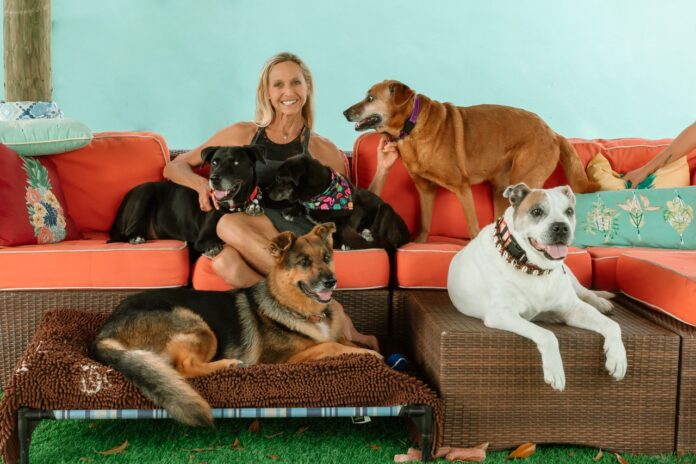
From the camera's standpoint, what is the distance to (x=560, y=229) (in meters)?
2.30

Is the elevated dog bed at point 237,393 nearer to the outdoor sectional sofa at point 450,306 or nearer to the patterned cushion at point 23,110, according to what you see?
the outdoor sectional sofa at point 450,306

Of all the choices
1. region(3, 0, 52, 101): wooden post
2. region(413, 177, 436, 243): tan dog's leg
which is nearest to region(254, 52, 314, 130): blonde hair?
region(413, 177, 436, 243): tan dog's leg

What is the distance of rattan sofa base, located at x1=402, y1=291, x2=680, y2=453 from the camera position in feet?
7.64

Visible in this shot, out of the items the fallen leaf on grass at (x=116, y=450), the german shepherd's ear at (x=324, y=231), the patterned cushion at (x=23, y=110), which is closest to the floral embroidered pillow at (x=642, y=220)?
the german shepherd's ear at (x=324, y=231)

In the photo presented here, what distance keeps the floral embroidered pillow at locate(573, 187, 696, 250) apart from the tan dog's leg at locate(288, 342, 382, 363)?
1602 mm

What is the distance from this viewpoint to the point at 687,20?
519cm

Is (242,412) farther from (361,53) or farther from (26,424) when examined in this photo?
Result: (361,53)

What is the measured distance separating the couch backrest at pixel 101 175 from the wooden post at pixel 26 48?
4.28 ft

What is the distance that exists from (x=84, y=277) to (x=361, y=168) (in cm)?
166

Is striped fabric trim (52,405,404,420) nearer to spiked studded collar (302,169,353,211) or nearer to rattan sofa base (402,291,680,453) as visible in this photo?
rattan sofa base (402,291,680,453)

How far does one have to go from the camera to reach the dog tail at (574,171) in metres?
3.81

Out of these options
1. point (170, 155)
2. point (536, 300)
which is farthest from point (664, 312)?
point (170, 155)

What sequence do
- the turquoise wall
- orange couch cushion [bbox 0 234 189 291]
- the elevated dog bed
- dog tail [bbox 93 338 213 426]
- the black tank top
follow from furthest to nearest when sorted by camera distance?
1. the turquoise wall
2. the black tank top
3. orange couch cushion [bbox 0 234 189 291]
4. the elevated dog bed
5. dog tail [bbox 93 338 213 426]

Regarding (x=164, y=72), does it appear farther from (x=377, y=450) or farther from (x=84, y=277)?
(x=377, y=450)
